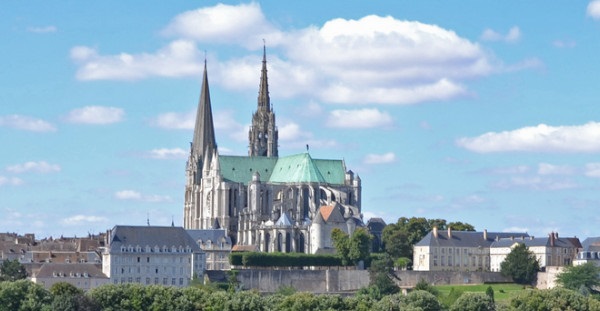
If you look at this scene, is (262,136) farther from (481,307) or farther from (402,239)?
(481,307)

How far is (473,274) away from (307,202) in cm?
2526

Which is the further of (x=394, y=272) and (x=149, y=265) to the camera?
(x=394, y=272)

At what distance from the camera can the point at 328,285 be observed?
122 meters

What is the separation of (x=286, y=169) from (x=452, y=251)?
24.6 metres

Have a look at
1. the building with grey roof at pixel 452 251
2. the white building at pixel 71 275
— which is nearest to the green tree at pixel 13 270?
the white building at pixel 71 275

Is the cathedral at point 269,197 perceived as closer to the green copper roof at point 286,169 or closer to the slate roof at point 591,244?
the green copper roof at point 286,169

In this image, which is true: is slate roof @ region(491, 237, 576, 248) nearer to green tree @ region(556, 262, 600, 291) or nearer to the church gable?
green tree @ region(556, 262, 600, 291)

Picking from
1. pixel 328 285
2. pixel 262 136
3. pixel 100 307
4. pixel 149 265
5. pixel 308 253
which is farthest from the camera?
pixel 262 136

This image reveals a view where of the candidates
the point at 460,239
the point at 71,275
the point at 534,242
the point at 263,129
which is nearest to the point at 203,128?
the point at 263,129

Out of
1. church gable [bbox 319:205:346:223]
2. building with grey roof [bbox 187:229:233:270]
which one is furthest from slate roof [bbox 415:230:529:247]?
building with grey roof [bbox 187:229:233:270]

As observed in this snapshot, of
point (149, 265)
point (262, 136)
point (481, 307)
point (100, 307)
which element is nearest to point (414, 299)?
point (481, 307)

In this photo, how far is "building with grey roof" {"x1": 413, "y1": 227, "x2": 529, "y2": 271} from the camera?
129 m

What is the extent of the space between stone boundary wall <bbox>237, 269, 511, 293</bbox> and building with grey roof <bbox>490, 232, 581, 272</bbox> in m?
5.48

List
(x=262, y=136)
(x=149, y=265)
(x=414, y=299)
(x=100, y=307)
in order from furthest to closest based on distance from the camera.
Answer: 1. (x=262, y=136)
2. (x=149, y=265)
3. (x=414, y=299)
4. (x=100, y=307)
